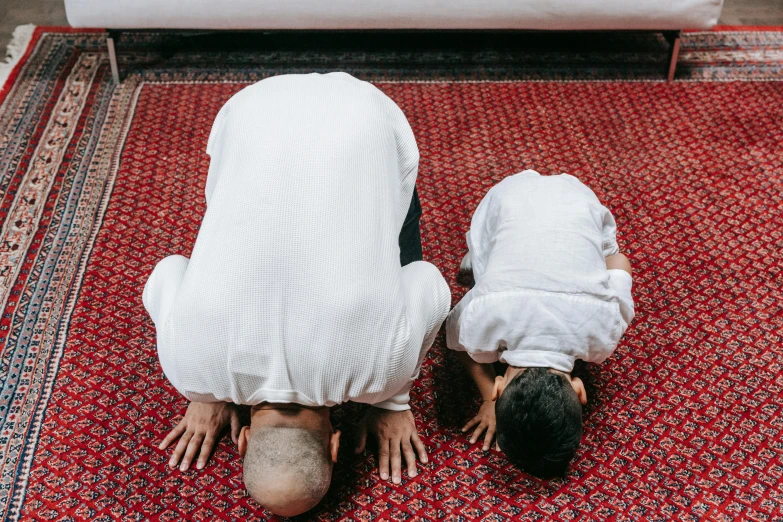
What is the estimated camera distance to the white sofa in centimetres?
214

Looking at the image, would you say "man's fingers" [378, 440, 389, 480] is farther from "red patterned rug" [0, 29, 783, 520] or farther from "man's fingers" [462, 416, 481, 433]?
"man's fingers" [462, 416, 481, 433]

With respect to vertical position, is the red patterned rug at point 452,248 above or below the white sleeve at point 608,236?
below

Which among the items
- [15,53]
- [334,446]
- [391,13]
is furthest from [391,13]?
[334,446]

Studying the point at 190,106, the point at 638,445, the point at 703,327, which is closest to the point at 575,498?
the point at 638,445

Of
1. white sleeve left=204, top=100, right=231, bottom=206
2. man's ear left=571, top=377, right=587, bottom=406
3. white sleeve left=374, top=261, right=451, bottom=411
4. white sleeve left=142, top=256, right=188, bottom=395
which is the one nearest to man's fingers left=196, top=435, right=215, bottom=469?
white sleeve left=142, top=256, right=188, bottom=395

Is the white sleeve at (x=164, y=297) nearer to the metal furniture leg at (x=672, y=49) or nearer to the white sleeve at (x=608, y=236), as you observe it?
the white sleeve at (x=608, y=236)

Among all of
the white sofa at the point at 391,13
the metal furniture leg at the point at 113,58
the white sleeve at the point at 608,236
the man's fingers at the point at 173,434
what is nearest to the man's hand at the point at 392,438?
the man's fingers at the point at 173,434

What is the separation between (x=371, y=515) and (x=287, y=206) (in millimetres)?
556

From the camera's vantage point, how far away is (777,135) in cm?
208

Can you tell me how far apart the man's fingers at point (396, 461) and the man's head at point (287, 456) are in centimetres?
23

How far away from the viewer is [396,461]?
1.30 meters

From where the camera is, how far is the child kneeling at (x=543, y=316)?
109 centimetres

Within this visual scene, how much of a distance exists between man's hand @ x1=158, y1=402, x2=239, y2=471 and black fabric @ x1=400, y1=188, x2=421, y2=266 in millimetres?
435

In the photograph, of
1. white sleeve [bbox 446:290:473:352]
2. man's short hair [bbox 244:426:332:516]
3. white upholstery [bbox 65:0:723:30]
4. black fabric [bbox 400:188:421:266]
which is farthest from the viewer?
white upholstery [bbox 65:0:723:30]
